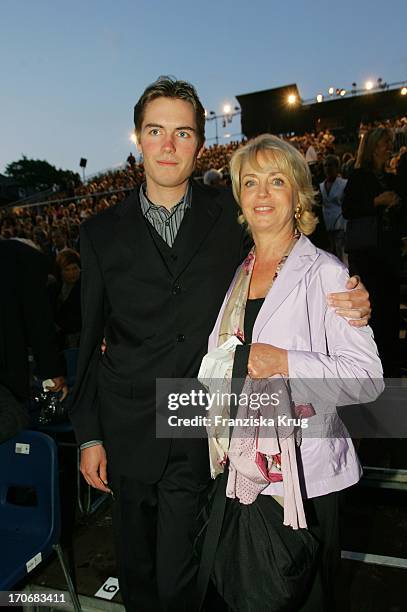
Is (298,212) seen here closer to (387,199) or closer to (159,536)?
(159,536)

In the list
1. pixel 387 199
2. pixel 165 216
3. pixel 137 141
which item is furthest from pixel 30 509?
pixel 387 199

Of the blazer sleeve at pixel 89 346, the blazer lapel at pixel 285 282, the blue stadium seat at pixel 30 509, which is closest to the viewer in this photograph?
the blazer lapel at pixel 285 282

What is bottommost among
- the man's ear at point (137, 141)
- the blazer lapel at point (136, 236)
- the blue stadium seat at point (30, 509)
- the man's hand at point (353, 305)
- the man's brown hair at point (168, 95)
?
the blue stadium seat at point (30, 509)

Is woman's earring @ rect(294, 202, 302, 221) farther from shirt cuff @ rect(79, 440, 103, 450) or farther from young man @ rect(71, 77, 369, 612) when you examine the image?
shirt cuff @ rect(79, 440, 103, 450)

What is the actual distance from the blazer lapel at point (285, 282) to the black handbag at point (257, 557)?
0.63 m

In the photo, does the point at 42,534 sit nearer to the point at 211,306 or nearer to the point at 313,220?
the point at 211,306

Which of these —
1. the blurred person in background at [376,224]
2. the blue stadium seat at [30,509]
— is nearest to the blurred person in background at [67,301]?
the blurred person in background at [376,224]

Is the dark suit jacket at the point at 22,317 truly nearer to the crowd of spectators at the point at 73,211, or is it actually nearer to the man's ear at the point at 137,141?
the man's ear at the point at 137,141

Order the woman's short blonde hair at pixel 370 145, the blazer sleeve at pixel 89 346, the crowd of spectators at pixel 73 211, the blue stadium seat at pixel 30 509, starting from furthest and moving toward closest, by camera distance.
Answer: the crowd of spectators at pixel 73 211
the woman's short blonde hair at pixel 370 145
the blue stadium seat at pixel 30 509
the blazer sleeve at pixel 89 346

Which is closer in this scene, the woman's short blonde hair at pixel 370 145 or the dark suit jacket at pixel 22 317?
the dark suit jacket at pixel 22 317

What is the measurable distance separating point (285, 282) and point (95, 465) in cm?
124

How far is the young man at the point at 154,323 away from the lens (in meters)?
2.04

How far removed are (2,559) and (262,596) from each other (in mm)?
1413

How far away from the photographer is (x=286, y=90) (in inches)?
1727
